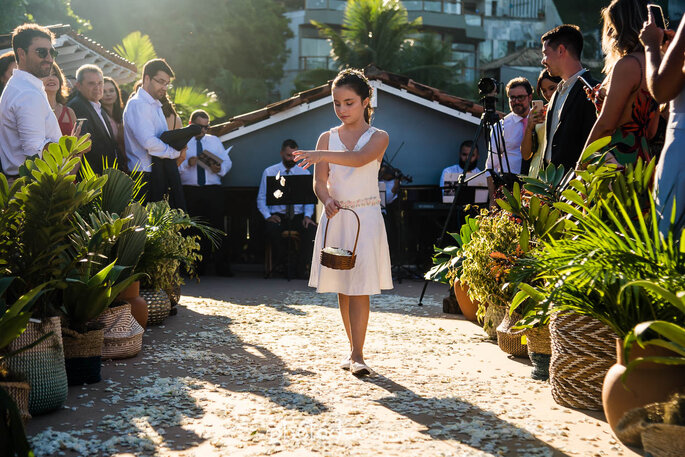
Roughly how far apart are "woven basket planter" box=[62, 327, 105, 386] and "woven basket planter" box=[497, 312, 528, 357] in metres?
2.85

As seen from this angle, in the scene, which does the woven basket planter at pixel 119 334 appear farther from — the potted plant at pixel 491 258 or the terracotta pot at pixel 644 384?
the terracotta pot at pixel 644 384

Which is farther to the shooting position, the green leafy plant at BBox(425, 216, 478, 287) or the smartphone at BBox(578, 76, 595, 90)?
the green leafy plant at BBox(425, 216, 478, 287)

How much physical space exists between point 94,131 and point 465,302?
427cm

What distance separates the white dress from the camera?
5.14 m

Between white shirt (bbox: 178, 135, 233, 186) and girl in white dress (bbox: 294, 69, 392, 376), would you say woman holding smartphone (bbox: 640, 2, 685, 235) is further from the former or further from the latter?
white shirt (bbox: 178, 135, 233, 186)

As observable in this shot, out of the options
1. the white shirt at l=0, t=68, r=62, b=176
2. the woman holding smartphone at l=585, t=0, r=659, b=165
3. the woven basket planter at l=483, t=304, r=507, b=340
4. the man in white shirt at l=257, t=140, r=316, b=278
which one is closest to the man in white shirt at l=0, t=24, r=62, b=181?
the white shirt at l=0, t=68, r=62, b=176

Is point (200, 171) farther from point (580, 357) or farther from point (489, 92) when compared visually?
point (580, 357)

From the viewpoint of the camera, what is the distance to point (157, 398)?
443 centimetres

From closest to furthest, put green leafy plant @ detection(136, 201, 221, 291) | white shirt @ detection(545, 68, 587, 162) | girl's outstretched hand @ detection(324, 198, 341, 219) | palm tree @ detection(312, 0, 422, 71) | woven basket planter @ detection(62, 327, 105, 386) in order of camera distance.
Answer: woven basket planter @ detection(62, 327, 105, 386)
girl's outstretched hand @ detection(324, 198, 341, 219)
white shirt @ detection(545, 68, 587, 162)
green leafy plant @ detection(136, 201, 221, 291)
palm tree @ detection(312, 0, 422, 71)

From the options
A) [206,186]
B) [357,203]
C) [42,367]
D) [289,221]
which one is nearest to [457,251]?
[357,203]

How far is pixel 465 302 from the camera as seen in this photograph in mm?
7406

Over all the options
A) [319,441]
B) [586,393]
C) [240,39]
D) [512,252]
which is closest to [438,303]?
[512,252]

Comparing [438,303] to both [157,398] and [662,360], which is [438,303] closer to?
[157,398]

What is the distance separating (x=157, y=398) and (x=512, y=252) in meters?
2.66
